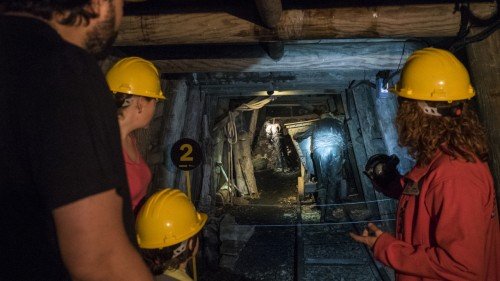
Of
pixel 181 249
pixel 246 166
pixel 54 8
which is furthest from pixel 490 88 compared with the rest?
pixel 246 166

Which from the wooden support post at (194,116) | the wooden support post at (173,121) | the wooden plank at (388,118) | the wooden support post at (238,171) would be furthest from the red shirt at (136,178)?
the wooden support post at (238,171)

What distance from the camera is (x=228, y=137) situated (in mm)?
10180

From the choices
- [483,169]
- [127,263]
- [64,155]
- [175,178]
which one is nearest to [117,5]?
[64,155]

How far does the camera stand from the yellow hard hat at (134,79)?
300 centimetres

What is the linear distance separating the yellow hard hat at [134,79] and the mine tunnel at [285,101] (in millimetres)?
385

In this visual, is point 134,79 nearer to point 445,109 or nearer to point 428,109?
point 428,109

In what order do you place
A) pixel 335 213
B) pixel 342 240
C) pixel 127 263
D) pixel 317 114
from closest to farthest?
pixel 127 263
pixel 342 240
pixel 335 213
pixel 317 114

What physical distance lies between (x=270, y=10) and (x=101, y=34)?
169 centimetres

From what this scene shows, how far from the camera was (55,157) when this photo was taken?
0.97 meters

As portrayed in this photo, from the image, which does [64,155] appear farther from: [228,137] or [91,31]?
[228,137]

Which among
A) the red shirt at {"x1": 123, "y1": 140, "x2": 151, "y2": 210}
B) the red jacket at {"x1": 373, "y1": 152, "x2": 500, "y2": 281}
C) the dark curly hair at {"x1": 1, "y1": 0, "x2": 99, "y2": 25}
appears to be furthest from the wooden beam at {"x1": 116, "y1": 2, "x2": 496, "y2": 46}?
the dark curly hair at {"x1": 1, "y1": 0, "x2": 99, "y2": 25}

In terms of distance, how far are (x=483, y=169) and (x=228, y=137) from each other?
850 centimetres

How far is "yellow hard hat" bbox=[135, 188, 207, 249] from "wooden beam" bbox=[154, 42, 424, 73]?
2.41 metres

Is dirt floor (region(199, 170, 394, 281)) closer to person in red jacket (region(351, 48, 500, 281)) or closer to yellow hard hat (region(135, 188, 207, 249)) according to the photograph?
yellow hard hat (region(135, 188, 207, 249))
